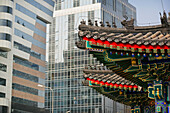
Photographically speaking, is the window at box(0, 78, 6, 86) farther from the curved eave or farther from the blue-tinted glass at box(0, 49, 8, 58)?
the curved eave

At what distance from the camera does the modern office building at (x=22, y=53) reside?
8025cm

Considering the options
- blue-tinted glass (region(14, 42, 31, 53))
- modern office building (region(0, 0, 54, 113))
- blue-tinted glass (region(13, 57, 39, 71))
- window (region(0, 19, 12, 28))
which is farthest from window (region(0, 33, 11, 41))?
blue-tinted glass (region(13, 57, 39, 71))

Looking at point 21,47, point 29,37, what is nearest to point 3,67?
point 21,47

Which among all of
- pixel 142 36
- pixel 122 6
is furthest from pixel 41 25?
pixel 142 36

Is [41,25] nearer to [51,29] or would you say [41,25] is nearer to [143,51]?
[51,29]

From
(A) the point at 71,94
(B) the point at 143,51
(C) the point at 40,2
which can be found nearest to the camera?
(B) the point at 143,51

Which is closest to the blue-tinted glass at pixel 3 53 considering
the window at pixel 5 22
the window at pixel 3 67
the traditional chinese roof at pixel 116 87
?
the window at pixel 3 67

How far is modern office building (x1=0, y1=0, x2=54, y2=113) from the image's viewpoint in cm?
8025

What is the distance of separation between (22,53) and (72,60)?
106 ft

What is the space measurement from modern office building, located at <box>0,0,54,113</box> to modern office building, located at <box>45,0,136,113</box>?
18962mm

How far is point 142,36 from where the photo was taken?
49.7 ft

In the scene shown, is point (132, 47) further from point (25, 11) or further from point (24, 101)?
point (25, 11)

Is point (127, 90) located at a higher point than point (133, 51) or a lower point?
lower

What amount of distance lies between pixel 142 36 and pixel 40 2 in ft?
273
